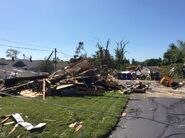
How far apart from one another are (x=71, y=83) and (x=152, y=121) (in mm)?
9031

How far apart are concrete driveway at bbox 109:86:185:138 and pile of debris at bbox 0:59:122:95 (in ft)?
16.4

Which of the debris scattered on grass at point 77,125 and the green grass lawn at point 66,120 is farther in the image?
the debris scattered on grass at point 77,125

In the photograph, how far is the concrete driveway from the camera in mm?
8633

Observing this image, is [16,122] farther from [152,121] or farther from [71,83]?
[71,83]

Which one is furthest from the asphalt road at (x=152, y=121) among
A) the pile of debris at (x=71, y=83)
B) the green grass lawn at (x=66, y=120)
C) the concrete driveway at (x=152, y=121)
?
the pile of debris at (x=71, y=83)

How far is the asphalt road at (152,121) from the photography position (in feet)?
28.3

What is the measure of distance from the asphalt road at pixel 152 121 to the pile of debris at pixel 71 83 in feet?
16.4

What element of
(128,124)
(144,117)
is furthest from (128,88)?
(128,124)

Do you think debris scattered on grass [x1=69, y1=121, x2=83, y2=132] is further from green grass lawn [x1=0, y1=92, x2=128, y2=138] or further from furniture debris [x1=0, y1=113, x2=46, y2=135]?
furniture debris [x1=0, y1=113, x2=46, y2=135]

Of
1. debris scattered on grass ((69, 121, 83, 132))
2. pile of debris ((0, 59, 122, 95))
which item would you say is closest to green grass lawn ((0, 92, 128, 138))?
debris scattered on grass ((69, 121, 83, 132))

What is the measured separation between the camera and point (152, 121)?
1030 cm

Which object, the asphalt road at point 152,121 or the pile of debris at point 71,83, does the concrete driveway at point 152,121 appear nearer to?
the asphalt road at point 152,121

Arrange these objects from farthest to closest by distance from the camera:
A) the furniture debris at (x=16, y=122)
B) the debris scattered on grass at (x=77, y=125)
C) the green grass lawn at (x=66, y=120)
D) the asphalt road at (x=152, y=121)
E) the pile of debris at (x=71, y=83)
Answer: the pile of debris at (x=71, y=83), the debris scattered on grass at (x=77, y=125), the asphalt road at (x=152, y=121), the furniture debris at (x=16, y=122), the green grass lawn at (x=66, y=120)

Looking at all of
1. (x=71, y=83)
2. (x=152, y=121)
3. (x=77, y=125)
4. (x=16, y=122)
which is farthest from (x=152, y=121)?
(x=71, y=83)
